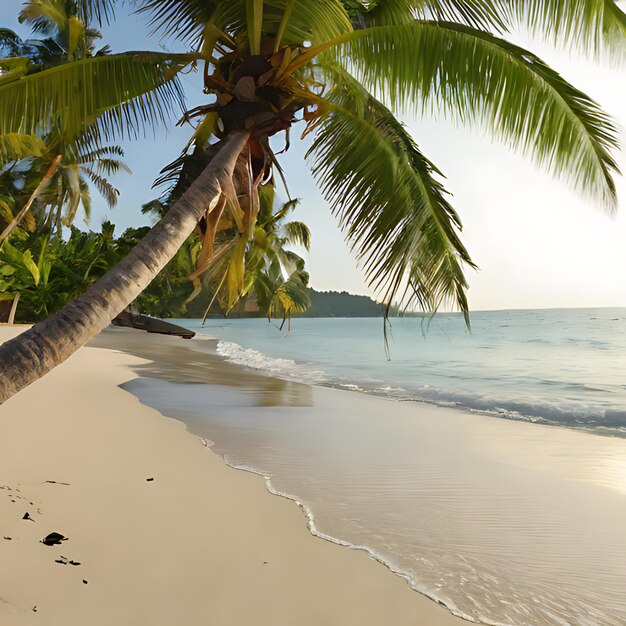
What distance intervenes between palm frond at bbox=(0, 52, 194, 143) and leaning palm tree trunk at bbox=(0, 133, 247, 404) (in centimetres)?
136

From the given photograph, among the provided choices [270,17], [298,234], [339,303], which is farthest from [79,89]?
[339,303]

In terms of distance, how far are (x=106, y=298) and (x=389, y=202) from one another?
2.73 meters

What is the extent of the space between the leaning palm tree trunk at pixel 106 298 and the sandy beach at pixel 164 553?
35.9 inches

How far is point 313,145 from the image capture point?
17.5 feet

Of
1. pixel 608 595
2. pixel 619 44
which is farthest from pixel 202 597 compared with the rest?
pixel 619 44

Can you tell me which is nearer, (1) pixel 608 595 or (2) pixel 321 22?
(1) pixel 608 595

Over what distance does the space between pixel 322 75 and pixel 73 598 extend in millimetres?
4441

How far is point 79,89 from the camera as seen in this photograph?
4363 millimetres

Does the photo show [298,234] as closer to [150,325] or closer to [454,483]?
[150,325]

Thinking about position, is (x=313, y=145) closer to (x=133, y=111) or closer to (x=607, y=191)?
(x=133, y=111)

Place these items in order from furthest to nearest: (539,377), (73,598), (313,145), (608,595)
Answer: (539,377), (313,145), (608,595), (73,598)

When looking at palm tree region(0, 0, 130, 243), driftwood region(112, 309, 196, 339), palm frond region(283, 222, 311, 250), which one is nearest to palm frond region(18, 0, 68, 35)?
palm tree region(0, 0, 130, 243)

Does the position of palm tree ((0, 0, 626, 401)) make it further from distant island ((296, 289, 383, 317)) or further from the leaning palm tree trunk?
distant island ((296, 289, 383, 317))

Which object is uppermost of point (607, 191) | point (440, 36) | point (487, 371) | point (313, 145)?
point (440, 36)
